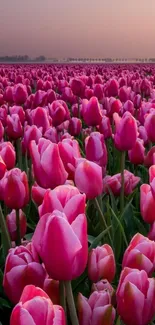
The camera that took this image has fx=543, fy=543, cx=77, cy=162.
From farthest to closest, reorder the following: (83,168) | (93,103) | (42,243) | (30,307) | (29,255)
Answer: (93,103) < (83,168) < (29,255) < (42,243) < (30,307)

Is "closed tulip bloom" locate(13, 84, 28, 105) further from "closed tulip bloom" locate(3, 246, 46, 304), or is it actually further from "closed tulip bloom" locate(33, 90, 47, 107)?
"closed tulip bloom" locate(3, 246, 46, 304)

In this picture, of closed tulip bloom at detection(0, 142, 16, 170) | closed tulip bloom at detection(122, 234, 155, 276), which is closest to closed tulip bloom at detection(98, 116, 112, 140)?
closed tulip bloom at detection(0, 142, 16, 170)

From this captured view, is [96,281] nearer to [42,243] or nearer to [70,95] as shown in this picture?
[42,243]

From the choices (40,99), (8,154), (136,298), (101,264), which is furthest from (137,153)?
(40,99)

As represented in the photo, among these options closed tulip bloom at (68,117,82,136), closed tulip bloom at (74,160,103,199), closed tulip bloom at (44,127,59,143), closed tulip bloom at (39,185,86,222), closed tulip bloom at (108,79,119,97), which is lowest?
closed tulip bloom at (68,117,82,136)

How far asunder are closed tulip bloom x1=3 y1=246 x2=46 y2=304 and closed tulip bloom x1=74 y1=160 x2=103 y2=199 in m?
0.47

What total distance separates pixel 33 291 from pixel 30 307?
0.06m

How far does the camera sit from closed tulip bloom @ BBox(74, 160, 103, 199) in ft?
5.94

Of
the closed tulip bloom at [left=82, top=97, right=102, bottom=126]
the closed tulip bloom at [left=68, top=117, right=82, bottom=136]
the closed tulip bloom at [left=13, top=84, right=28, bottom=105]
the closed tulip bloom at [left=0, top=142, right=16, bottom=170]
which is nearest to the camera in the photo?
the closed tulip bloom at [left=0, top=142, right=16, bottom=170]

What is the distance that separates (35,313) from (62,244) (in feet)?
0.75

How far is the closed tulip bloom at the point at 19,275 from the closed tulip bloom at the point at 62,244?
6.4 inches

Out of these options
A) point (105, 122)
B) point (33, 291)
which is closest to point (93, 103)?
point (105, 122)

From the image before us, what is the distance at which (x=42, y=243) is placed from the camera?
1170 mm

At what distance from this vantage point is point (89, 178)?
181 cm
